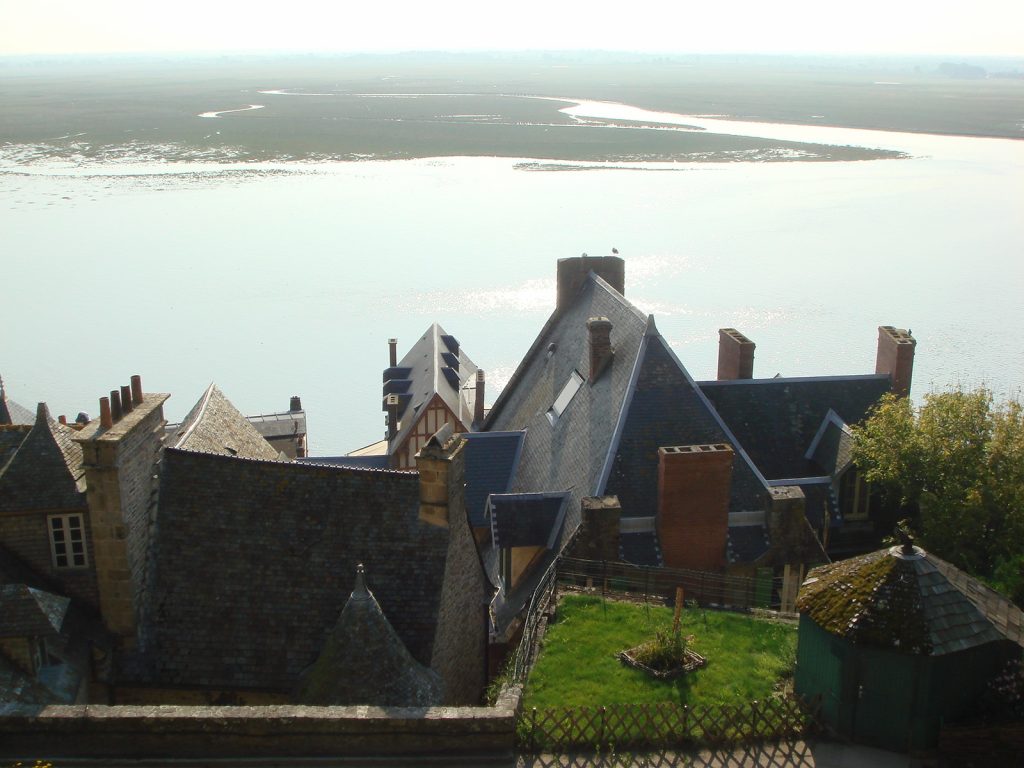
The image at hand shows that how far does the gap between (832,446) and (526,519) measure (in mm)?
10554

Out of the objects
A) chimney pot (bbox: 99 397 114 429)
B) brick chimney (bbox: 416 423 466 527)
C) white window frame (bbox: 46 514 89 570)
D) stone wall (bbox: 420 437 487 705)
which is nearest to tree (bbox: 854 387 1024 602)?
stone wall (bbox: 420 437 487 705)

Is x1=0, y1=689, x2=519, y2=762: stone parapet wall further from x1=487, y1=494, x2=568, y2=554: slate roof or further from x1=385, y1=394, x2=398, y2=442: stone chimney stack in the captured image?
x1=385, y1=394, x2=398, y2=442: stone chimney stack

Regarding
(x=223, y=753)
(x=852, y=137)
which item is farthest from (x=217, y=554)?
(x=852, y=137)

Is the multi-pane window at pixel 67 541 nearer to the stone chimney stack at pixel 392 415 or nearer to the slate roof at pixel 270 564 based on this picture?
the slate roof at pixel 270 564

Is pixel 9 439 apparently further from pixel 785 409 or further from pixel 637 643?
pixel 785 409

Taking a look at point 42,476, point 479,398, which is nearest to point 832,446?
point 479,398

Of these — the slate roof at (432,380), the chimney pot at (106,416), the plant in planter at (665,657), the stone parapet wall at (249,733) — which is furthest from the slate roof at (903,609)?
the slate roof at (432,380)

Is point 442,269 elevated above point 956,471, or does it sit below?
below

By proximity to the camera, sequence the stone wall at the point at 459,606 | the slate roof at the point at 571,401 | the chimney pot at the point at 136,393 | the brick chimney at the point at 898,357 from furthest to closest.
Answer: the brick chimney at the point at 898,357
the slate roof at the point at 571,401
the chimney pot at the point at 136,393
the stone wall at the point at 459,606

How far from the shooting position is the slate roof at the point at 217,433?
21.3 m

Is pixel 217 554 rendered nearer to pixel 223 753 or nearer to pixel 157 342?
pixel 223 753

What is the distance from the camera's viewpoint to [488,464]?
2916cm

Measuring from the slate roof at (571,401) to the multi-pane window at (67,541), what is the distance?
10588 millimetres

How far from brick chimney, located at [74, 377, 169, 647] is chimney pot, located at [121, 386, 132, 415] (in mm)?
53
